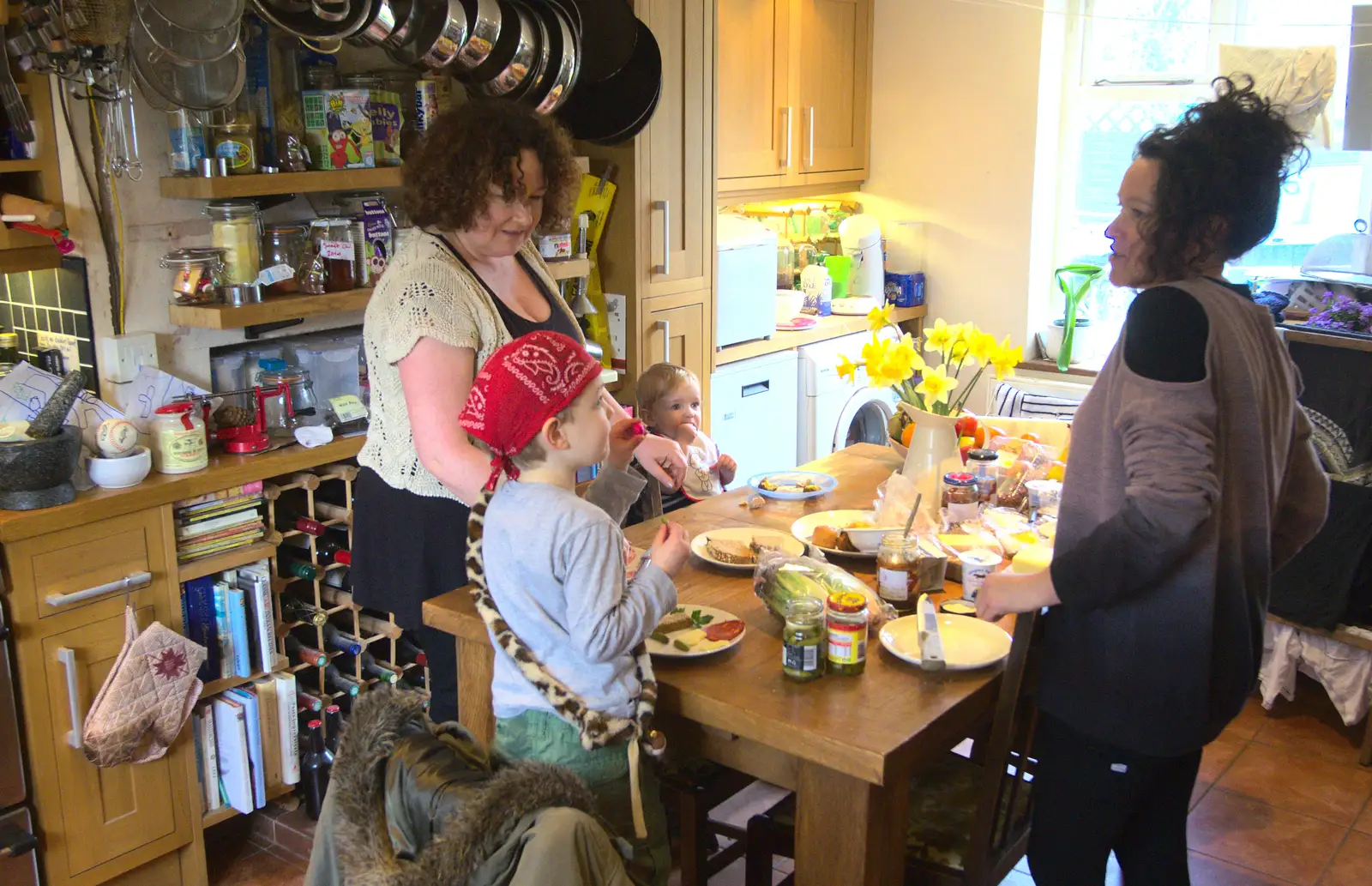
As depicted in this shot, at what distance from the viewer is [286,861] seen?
A: 8.96 ft

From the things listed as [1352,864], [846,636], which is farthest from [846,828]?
[1352,864]

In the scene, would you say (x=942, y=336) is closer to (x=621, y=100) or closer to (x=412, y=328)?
(x=412, y=328)

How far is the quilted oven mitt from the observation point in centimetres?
235

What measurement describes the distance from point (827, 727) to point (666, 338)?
2286 mm

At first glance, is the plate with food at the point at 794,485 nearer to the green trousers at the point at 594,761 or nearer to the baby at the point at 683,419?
the baby at the point at 683,419

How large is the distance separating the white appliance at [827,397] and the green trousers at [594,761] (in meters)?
2.85

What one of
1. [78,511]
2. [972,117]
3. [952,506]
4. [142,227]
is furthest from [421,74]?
[972,117]

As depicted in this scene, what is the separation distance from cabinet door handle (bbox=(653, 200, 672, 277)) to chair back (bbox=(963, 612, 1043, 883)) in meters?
2.09

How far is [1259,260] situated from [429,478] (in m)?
3.54

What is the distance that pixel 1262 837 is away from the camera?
2.78 meters

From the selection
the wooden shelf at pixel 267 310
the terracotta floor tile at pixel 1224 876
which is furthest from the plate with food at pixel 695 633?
the terracotta floor tile at pixel 1224 876

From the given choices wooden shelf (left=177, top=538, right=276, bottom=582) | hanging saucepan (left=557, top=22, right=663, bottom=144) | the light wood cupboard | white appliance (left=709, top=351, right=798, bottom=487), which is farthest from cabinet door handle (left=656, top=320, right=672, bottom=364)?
wooden shelf (left=177, top=538, right=276, bottom=582)

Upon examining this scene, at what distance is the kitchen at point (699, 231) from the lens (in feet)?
7.90

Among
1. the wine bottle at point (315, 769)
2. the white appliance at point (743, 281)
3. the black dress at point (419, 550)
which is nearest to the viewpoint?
the black dress at point (419, 550)
